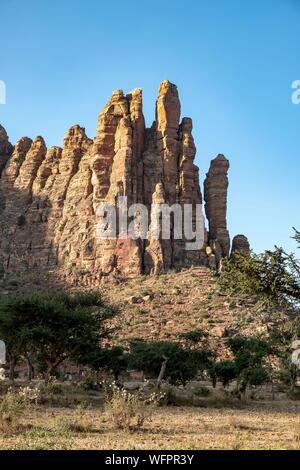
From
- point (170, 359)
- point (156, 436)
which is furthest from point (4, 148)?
point (156, 436)

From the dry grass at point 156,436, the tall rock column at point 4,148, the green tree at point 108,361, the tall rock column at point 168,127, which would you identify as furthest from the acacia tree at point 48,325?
the tall rock column at point 4,148

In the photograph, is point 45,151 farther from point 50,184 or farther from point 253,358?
point 253,358

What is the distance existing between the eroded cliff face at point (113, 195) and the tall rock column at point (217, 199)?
164mm

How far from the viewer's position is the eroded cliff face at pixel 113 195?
254 ft

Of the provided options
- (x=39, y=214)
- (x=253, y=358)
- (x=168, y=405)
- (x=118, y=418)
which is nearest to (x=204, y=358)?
(x=253, y=358)

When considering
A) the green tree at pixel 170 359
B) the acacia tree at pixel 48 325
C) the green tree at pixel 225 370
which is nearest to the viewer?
the acacia tree at pixel 48 325

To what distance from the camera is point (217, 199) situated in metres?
87.2

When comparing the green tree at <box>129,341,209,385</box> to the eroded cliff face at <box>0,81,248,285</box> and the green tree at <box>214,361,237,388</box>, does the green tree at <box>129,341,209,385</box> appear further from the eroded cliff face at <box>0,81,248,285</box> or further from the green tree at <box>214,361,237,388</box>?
the eroded cliff face at <box>0,81,248,285</box>

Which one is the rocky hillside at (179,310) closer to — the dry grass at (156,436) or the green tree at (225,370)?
the green tree at (225,370)

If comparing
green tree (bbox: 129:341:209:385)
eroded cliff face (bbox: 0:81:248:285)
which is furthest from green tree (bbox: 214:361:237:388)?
eroded cliff face (bbox: 0:81:248:285)

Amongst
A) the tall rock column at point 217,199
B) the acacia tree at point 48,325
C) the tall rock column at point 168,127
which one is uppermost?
the tall rock column at point 168,127

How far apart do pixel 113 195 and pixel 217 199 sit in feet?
58.7

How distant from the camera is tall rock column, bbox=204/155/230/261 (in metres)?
83.2

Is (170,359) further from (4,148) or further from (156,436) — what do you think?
(4,148)
